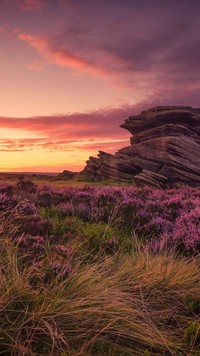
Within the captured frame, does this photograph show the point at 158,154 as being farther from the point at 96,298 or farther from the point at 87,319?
the point at 87,319

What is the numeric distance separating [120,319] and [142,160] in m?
38.7

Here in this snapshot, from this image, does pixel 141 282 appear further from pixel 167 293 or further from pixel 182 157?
pixel 182 157

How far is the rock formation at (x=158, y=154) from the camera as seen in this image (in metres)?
41.1

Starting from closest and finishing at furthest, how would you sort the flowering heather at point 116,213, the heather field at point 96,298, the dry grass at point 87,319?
the dry grass at point 87,319, the heather field at point 96,298, the flowering heather at point 116,213

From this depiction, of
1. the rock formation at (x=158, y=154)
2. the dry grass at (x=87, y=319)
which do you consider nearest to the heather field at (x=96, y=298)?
the dry grass at (x=87, y=319)

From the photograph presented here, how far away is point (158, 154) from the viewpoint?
43.2 metres

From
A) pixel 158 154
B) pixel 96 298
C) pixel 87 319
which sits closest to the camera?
pixel 87 319

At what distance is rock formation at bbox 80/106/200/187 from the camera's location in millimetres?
41125

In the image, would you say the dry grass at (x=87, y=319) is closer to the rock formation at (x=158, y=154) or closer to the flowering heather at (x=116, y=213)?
the flowering heather at (x=116, y=213)

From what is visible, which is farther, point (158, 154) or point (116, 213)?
point (158, 154)

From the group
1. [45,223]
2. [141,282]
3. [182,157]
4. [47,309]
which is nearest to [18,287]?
[47,309]

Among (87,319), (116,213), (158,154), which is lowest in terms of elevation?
(87,319)

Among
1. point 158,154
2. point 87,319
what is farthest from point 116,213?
point 158,154

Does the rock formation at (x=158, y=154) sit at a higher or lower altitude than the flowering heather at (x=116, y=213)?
higher
